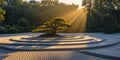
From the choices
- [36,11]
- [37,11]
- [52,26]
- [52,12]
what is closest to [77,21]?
[52,12]

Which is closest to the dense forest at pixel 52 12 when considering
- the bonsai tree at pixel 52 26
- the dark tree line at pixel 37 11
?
the dark tree line at pixel 37 11

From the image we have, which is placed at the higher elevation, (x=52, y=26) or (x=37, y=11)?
(x=52, y=26)

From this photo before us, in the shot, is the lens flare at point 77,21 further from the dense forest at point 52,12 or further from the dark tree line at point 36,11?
the dark tree line at point 36,11

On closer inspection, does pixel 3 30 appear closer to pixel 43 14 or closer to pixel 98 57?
Answer: pixel 43 14

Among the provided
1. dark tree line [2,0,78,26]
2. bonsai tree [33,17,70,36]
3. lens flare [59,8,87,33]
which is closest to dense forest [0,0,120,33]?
dark tree line [2,0,78,26]

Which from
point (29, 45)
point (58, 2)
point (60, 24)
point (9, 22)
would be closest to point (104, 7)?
point (58, 2)

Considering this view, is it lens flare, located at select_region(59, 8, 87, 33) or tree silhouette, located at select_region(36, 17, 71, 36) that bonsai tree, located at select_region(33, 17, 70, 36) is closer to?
tree silhouette, located at select_region(36, 17, 71, 36)

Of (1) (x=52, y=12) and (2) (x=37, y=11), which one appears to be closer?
(1) (x=52, y=12)

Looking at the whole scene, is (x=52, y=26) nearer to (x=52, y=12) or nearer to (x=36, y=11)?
(x=52, y=12)

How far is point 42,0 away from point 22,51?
28.8m

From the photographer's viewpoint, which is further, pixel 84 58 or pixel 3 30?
pixel 3 30

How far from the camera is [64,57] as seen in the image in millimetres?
11227

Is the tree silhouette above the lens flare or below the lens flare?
above

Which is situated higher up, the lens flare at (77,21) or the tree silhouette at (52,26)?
the tree silhouette at (52,26)
